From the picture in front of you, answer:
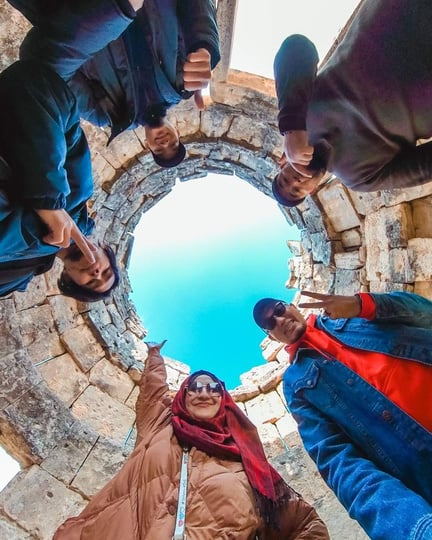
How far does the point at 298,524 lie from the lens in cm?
205

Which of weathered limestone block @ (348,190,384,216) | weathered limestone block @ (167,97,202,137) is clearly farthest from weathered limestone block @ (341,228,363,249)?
weathered limestone block @ (167,97,202,137)

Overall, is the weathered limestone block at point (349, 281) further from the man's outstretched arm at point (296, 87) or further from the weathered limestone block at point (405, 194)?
the man's outstretched arm at point (296, 87)

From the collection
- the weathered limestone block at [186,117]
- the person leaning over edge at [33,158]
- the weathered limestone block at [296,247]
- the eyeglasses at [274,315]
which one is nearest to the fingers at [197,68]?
the person leaning over edge at [33,158]

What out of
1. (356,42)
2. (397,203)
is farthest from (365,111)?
(397,203)

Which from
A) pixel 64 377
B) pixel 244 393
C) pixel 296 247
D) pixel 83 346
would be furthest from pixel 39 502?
pixel 296 247

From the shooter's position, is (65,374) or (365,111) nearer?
(365,111)

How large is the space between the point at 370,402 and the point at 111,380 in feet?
11.2

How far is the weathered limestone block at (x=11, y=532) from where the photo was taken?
114 inches

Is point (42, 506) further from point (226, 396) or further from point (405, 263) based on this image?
point (405, 263)

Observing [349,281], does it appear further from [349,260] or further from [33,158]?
[33,158]

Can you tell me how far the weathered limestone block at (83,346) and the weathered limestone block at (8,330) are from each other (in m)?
0.77

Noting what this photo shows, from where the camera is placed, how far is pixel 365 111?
1579mm

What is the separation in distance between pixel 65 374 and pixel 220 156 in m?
3.47

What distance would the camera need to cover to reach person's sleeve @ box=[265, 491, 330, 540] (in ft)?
6.40
